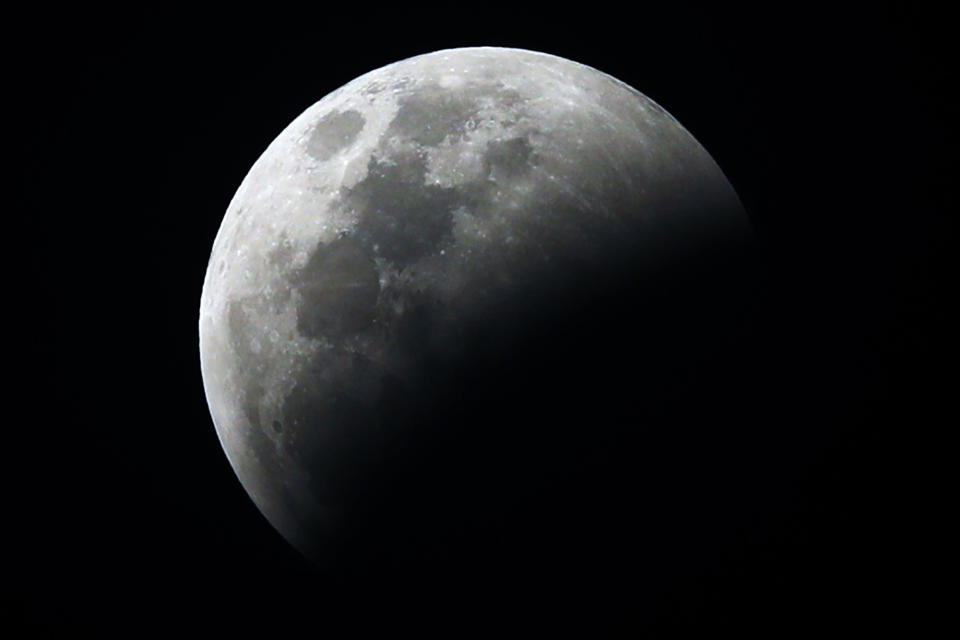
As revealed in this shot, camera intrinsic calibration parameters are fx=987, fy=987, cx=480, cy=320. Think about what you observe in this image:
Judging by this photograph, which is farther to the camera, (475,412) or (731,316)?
(731,316)

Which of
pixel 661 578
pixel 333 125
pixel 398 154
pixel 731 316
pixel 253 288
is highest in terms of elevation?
pixel 333 125

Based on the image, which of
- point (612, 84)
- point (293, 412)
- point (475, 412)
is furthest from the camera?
point (612, 84)

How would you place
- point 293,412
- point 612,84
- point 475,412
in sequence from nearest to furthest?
point 475,412 < point 293,412 < point 612,84

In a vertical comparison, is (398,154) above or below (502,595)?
above

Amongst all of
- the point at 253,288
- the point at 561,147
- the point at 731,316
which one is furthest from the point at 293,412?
the point at 731,316

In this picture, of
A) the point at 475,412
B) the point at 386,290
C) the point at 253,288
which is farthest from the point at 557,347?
the point at 253,288

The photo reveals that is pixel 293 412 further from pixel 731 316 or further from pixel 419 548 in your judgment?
pixel 731 316
